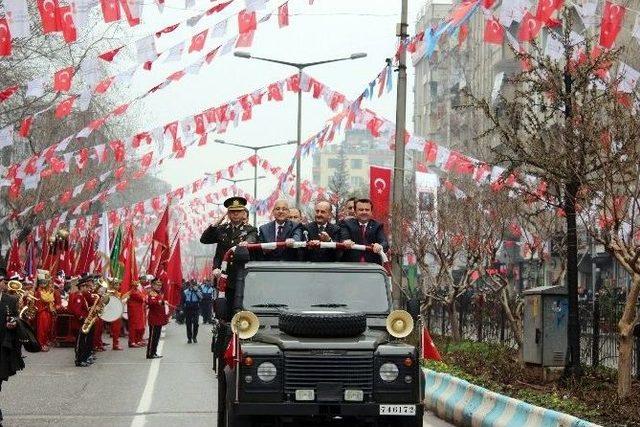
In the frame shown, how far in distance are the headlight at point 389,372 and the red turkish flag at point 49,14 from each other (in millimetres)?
9032

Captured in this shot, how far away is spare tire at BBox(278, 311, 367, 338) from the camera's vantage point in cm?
1135

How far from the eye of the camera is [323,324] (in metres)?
11.4

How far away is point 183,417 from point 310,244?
408 centimetres

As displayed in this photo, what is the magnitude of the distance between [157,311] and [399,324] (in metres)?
17.6

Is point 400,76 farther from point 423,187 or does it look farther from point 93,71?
point 423,187

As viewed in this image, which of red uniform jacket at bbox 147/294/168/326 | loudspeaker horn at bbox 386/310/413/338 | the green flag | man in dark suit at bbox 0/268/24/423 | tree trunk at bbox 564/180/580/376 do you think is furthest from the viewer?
the green flag

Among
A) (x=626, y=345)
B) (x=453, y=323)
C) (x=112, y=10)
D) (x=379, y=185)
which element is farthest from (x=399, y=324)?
(x=453, y=323)

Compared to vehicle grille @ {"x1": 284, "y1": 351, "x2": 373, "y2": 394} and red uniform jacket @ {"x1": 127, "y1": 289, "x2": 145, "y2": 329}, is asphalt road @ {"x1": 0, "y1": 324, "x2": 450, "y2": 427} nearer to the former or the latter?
red uniform jacket @ {"x1": 127, "y1": 289, "x2": 145, "y2": 329}

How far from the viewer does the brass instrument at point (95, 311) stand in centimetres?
2659

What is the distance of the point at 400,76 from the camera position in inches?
964

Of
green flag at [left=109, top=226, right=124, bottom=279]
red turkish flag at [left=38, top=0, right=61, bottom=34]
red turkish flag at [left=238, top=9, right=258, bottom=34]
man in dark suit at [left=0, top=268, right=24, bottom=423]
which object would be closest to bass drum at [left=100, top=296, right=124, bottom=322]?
green flag at [left=109, top=226, right=124, bottom=279]

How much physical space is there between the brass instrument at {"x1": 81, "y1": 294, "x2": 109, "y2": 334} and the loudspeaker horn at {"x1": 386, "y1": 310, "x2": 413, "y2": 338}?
15.7 meters

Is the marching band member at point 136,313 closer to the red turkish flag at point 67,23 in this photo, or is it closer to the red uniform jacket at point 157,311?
the red uniform jacket at point 157,311

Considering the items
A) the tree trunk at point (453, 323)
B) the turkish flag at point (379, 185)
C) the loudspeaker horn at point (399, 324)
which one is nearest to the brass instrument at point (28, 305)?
the turkish flag at point (379, 185)
